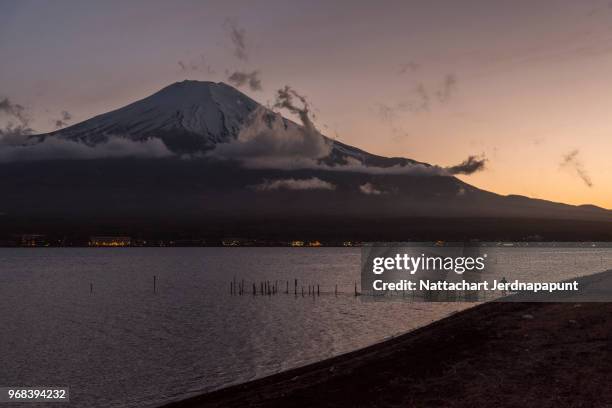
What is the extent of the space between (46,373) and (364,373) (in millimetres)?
23245

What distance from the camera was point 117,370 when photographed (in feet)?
124

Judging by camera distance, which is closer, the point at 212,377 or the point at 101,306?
the point at 212,377

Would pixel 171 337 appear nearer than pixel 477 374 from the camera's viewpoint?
No

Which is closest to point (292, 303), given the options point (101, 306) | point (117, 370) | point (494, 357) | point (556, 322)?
point (101, 306)

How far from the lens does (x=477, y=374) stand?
2081cm

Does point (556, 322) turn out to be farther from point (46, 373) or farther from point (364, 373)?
point (46, 373)

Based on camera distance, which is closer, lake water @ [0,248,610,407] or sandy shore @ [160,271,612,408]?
sandy shore @ [160,271,612,408]

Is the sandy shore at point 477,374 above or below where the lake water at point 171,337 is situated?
above

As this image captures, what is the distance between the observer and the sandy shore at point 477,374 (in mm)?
18016

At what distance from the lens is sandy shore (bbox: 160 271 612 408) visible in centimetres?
1802

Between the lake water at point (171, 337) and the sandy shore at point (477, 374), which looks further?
the lake water at point (171, 337)

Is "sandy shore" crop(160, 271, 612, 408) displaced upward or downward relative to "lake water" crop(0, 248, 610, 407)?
upward

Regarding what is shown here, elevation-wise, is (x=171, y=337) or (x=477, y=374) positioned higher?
(x=477, y=374)

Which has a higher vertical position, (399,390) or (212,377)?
(399,390)
